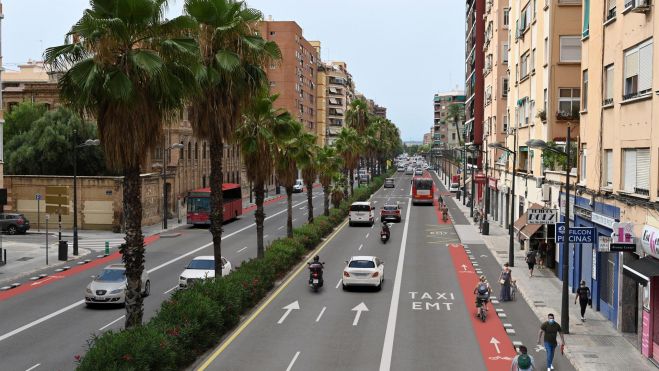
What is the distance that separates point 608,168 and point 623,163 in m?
2.01

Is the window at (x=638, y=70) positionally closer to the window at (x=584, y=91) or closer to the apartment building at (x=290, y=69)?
the window at (x=584, y=91)

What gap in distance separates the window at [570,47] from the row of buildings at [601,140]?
59 millimetres

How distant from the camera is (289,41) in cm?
13025

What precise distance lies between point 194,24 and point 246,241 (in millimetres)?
31363

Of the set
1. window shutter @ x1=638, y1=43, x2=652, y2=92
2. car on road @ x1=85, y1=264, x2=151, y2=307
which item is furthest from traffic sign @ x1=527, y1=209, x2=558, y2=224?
car on road @ x1=85, y1=264, x2=151, y2=307

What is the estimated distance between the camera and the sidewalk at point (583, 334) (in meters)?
20.0

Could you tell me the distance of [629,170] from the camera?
23.6 metres

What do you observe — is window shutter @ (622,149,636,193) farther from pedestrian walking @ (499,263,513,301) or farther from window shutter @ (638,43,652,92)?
pedestrian walking @ (499,263,513,301)

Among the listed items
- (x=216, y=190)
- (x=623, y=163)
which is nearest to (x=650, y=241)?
(x=623, y=163)

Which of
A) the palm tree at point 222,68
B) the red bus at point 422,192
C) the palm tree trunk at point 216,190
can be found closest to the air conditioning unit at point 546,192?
the palm tree at point 222,68

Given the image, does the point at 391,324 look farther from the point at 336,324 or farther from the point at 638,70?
the point at 638,70

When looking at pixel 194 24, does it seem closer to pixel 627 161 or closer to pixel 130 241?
pixel 130 241

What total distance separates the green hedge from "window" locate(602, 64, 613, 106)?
15.6 meters

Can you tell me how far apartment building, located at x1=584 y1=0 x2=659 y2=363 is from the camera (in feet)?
68.8
